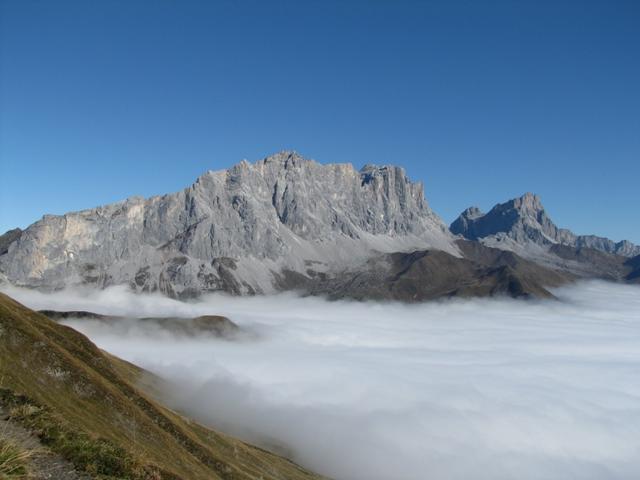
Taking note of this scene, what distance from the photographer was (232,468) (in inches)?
3703

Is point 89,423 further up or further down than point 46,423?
further down

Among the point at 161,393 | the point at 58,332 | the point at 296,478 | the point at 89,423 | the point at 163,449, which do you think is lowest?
the point at 296,478

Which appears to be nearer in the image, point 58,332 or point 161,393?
point 58,332

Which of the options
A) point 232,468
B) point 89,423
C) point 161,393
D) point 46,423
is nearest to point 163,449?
point 89,423

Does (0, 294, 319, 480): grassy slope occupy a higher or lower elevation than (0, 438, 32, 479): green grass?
lower

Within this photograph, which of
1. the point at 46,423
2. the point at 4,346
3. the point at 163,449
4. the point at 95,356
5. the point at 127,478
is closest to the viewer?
the point at 127,478

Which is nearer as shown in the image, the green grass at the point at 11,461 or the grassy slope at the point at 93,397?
the green grass at the point at 11,461

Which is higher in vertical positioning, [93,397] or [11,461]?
[11,461]

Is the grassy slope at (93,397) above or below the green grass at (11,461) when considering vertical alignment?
Result: below

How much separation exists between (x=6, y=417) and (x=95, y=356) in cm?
8169

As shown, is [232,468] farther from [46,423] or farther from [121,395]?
[46,423]

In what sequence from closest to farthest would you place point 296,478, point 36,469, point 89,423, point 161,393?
point 36,469, point 89,423, point 296,478, point 161,393

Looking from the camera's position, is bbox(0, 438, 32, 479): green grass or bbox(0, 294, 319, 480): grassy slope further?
bbox(0, 294, 319, 480): grassy slope

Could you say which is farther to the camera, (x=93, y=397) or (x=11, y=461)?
(x=93, y=397)
